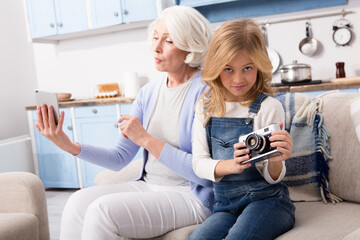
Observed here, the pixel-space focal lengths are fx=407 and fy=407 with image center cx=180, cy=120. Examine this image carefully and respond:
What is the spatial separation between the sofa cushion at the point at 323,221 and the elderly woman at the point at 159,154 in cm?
33

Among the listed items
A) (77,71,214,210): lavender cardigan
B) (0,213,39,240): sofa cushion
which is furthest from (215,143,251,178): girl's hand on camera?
(0,213,39,240): sofa cushion

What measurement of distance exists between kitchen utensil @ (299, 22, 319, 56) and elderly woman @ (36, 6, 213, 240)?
2.02 m

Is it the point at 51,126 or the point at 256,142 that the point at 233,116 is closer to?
the point at 256,142

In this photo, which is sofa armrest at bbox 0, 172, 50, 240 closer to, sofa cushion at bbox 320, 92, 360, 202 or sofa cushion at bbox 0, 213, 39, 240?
sofa cushion at bbox 0, 213, 39, 240

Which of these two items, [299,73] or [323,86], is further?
[299,73]

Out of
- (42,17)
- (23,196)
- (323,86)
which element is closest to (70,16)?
(42,17)

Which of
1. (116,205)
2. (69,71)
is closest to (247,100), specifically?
(116,205)

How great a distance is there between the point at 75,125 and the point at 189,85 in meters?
2.51

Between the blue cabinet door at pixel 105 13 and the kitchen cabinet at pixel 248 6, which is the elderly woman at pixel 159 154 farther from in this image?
the blue cabinet door at pixel 105 13

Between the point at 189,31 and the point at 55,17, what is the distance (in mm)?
2926

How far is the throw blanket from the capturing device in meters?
1.56

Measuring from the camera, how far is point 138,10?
12.1 feet

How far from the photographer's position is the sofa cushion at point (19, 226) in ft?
5.35

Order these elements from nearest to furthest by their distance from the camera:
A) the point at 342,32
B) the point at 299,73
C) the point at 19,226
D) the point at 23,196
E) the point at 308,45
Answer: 1. the point at 19,226
2. the point at 23,196
3. the point at 299,73
4. the point at 342,32
5. the point at 308,45
